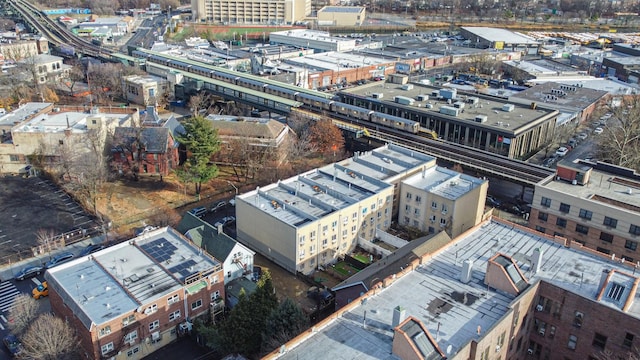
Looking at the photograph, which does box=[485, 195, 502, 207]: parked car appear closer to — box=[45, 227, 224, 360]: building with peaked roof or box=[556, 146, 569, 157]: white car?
box=[556, 146, 569, 157]: white car

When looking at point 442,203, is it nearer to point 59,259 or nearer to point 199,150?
point 199,150

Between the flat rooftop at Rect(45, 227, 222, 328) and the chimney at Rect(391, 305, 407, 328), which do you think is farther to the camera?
the flat rooftop at Rect(45, 227, 222, 328)

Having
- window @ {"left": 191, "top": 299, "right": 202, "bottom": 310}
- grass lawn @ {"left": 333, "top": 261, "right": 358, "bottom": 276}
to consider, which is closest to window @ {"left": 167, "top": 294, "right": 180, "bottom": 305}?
window @ {"left": 191, "top": 299, "right": 202, "bottom": 310}

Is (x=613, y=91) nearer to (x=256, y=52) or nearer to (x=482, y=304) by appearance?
(x=256, y=52)

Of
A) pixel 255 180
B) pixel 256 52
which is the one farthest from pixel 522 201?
pixel 256 52

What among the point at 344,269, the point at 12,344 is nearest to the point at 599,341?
the point at 344,269

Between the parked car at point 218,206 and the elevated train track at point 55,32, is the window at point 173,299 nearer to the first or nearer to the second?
the parked car at point 218,206

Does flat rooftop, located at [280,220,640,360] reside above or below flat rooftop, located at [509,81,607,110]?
below

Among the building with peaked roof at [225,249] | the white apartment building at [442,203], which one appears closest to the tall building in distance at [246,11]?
the white apartment building at [442,203]
